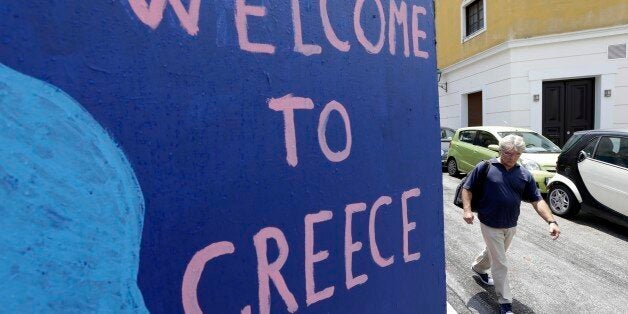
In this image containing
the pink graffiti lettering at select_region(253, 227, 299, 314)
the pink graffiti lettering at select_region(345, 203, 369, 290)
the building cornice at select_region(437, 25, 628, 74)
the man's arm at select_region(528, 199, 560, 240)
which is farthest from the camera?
the building cornice at select_region(437, 25, 628, 74)

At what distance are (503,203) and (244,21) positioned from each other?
10.2 ft

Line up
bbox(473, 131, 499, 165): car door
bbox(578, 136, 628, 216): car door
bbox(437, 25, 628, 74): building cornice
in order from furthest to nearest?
1. bbox(437, 25, 628, 74): building cornice
2. bbox(473, 131, 499, 165): car door
3. bbox(578, 136, 628, 216): car door

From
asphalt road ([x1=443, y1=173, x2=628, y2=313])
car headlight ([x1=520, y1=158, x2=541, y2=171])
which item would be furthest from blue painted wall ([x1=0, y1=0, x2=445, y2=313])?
car headlight ([x1=520, y1=158, x2=541, y2=171])

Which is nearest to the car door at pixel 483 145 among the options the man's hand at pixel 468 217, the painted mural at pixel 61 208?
the man's hand at pixel 468 217

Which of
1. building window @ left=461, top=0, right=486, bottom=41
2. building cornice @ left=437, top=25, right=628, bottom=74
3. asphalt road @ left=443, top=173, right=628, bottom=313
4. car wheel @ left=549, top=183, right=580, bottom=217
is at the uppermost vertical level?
building window @ left=461, top=0, right=486, bottom=41

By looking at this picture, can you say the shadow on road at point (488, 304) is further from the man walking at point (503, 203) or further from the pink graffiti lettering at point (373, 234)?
the pink graffiti lettering at point (373, 234)

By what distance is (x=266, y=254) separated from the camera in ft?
4.66

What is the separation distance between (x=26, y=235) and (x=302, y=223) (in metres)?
0.83

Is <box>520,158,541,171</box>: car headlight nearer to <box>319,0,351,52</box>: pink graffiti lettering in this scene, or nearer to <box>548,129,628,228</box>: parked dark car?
<box>548,129,628,228</box>: parked dark car

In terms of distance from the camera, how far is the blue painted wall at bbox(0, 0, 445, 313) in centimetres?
105

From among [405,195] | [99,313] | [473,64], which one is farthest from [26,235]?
[473,64]

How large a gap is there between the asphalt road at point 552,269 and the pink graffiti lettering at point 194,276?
3.02m

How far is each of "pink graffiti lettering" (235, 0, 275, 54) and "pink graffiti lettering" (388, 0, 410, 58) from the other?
0.62m

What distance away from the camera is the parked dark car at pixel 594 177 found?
18.9 ft
